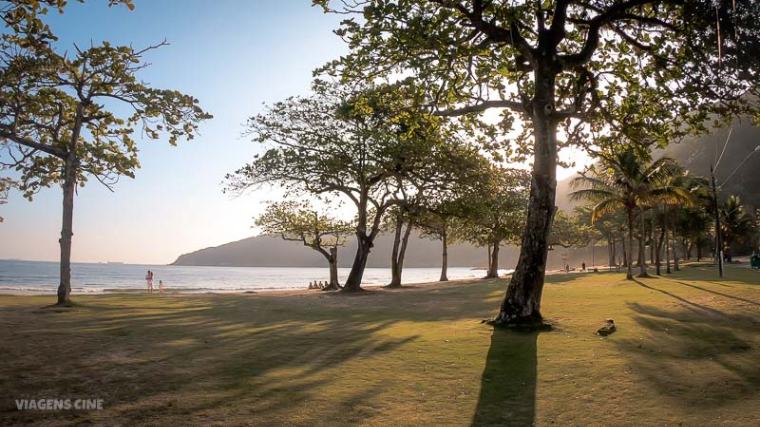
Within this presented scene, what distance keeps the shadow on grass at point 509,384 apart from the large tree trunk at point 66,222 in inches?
626

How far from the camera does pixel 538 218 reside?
1172cm

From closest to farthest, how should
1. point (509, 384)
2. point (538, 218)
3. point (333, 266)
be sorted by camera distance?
point (509, 384) < point (538, 218) < point (333, 266)

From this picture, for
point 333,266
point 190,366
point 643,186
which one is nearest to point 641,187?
point 643,186

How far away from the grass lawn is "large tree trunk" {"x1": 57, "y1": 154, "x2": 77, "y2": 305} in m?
4.46

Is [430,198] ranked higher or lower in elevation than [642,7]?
lower

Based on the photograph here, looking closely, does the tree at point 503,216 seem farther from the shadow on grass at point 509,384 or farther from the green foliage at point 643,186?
the shadow on grass at point 509,384

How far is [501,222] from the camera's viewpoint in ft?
154

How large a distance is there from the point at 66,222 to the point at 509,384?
56.6 feet

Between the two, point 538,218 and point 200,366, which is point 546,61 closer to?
point 538,218

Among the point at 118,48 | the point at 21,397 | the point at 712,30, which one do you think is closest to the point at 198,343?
the point at 21,397

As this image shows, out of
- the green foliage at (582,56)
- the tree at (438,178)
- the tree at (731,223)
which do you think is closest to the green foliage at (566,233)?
the tree at (731,223)

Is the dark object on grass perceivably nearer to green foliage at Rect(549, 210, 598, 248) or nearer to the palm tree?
the palm tree

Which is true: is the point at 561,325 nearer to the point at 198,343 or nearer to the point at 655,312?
the point at 655,312

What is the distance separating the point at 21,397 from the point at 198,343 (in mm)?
3972
